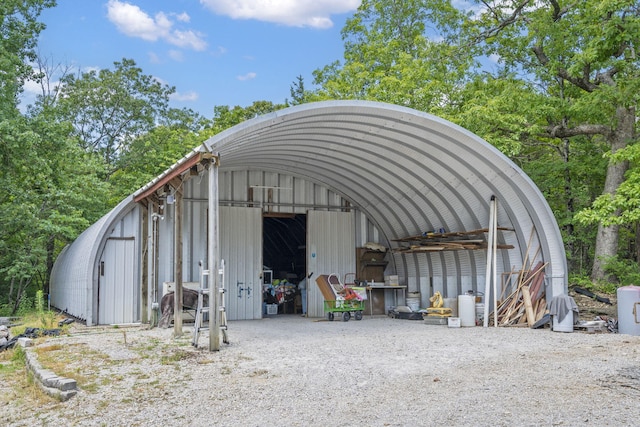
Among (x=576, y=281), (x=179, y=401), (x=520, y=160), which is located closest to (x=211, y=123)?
(x=520, y=160)

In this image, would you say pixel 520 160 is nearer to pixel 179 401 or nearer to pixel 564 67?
pixel 564 67

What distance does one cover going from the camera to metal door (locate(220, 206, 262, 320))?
13492 mm

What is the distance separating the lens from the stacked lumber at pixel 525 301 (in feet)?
36.4

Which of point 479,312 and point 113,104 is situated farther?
point 113,104

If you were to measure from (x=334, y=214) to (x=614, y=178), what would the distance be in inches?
300

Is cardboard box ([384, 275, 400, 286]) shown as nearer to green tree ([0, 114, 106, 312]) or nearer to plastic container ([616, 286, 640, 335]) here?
plastic container ([616, 286, 640, 335])

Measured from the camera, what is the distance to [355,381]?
5820mm

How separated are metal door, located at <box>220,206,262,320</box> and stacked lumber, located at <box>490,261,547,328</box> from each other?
18.6 feet

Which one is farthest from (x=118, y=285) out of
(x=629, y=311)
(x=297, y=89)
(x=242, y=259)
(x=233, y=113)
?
(x=297, y=89)

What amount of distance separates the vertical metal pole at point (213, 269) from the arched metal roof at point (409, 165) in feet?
2.36

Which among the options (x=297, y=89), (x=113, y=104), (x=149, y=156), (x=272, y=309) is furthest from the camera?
(x=297, y=89)

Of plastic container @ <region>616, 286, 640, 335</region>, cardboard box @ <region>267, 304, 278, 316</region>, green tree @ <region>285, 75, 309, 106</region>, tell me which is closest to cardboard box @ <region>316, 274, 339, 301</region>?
cardboard box @ <region>267, 304, 278, 316</region>

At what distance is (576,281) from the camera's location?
14.5 m

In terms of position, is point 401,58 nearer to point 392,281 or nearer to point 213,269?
point 392,281
